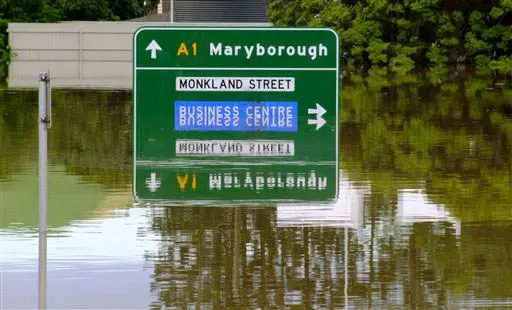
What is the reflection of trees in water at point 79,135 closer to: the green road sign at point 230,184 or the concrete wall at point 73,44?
the green road sign at point 230,184

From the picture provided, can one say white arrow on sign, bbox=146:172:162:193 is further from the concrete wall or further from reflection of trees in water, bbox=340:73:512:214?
the concrete wall

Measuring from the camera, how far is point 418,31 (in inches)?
2574

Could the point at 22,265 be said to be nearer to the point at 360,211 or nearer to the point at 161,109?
the point at 161,109

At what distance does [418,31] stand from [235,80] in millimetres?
52186

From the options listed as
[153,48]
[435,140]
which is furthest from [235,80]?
[435,140]

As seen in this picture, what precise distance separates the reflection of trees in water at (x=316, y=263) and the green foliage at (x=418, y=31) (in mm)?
45487

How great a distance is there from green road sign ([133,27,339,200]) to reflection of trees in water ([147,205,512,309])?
4.01 ft

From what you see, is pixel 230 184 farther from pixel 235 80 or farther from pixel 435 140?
pixel 435 140

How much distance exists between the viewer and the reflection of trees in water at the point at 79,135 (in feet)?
79.4

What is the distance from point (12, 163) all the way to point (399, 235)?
33.1 feet

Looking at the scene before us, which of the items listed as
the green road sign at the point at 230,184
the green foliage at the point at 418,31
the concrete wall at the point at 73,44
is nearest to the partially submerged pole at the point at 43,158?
the green road sign at the point at 230,184

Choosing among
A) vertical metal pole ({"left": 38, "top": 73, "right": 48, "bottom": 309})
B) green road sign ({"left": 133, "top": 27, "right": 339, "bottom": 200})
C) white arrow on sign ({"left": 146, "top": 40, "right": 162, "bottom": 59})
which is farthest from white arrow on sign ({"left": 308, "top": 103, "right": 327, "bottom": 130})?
vertical metal pole ({"left": 38, "top": 73, "right": 48, "bottom": 309})

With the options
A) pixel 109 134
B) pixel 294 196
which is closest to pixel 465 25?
pixel 109 134

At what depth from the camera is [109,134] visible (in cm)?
3089
